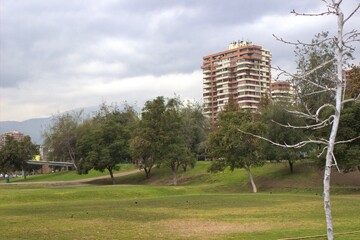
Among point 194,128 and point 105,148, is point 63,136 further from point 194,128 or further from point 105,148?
point 194,128

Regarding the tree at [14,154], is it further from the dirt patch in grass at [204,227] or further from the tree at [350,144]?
the dirt patch in grass at [204,227]

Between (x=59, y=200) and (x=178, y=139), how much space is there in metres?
28.9

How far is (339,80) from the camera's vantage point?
23.4 feet

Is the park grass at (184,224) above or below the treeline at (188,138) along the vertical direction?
below

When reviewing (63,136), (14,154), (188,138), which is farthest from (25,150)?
(188,138)

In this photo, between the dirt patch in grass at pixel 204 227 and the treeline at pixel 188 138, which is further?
the treeline at pixel 188 138

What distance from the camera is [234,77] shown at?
160 metres

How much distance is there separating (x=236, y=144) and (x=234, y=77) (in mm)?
113135

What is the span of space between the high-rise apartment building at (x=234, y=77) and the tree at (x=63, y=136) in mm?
55182

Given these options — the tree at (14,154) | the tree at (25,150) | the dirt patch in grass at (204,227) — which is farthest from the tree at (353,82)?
the tree at (14,154)

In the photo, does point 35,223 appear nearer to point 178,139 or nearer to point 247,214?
point 247,214

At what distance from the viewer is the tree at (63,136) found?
99062 mm

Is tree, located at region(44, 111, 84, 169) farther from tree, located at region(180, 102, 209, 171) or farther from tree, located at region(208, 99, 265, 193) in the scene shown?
tree, located at region(208, 99, 265, 193)

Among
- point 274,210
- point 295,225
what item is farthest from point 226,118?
point 295,225
